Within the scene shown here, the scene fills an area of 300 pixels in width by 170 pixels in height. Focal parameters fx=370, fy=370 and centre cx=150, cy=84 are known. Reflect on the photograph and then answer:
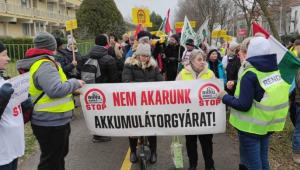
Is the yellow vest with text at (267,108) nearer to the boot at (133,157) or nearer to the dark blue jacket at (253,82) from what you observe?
the dark blue jacket at (253,82)

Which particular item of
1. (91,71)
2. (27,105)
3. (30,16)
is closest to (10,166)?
(27,105)

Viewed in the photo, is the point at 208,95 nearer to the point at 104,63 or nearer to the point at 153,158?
the point at 153,158

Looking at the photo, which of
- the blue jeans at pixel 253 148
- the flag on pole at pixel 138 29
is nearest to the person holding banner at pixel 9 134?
the blue jeans at pixel 253 148

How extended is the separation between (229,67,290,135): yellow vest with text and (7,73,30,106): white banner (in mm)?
2250

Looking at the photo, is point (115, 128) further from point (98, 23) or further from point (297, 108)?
point (98, 23)

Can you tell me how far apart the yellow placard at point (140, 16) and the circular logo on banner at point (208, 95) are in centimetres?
799

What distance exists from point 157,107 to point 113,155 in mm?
2073

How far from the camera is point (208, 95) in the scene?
15.6 ft

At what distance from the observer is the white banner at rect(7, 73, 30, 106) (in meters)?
3.49

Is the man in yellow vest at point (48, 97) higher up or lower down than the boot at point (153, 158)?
higher up

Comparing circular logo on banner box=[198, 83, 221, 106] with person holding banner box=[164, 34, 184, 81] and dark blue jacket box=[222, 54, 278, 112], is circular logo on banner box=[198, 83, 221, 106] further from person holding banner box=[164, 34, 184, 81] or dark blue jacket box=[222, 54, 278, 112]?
person holding banner box=[164, 34, 184, 81]

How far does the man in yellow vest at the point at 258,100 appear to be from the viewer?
152 inches

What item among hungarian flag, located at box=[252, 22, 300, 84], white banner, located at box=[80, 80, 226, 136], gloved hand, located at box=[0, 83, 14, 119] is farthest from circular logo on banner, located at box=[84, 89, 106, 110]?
hungarian flag, located at box=[252, 22, 300, 84]

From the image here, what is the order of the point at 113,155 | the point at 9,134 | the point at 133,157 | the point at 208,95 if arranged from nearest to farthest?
the point at 9,134 → the point at 208,95 → the point at 133,157 → the point at 113,155
